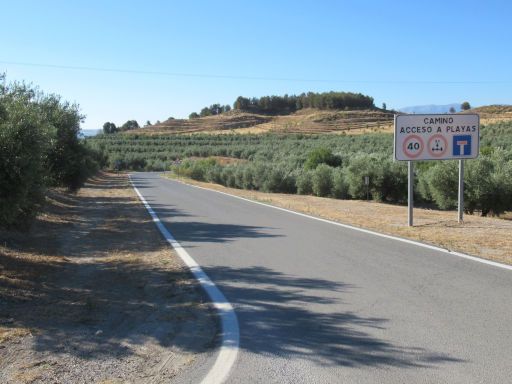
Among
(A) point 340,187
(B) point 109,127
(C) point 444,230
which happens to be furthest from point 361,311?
(B) point 109,127

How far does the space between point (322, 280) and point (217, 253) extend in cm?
324

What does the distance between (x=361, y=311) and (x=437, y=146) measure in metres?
9.22

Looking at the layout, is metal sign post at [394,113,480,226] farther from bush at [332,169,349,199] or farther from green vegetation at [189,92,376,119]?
green vegetation at [189,92,376,119]

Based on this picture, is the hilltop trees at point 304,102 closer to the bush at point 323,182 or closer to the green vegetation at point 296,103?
the green vegetation at point 296,103

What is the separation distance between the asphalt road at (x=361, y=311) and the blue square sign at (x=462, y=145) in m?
4.29

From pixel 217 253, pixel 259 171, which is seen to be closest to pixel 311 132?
pixel 259 171

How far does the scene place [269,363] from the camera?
4711mm

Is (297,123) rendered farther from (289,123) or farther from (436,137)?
(436,137)

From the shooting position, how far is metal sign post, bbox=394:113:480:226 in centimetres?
1420

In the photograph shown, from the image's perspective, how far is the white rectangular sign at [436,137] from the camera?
14203 millimetres

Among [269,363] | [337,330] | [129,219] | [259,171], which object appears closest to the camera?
[269,363]

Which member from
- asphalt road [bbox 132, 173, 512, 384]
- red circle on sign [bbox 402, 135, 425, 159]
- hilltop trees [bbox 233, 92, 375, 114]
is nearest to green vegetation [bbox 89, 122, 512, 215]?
red circle on sign [bbox 402, 135, 425, 159]

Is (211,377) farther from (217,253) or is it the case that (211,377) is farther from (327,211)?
(327,211)

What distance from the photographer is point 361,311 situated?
20.5ft
